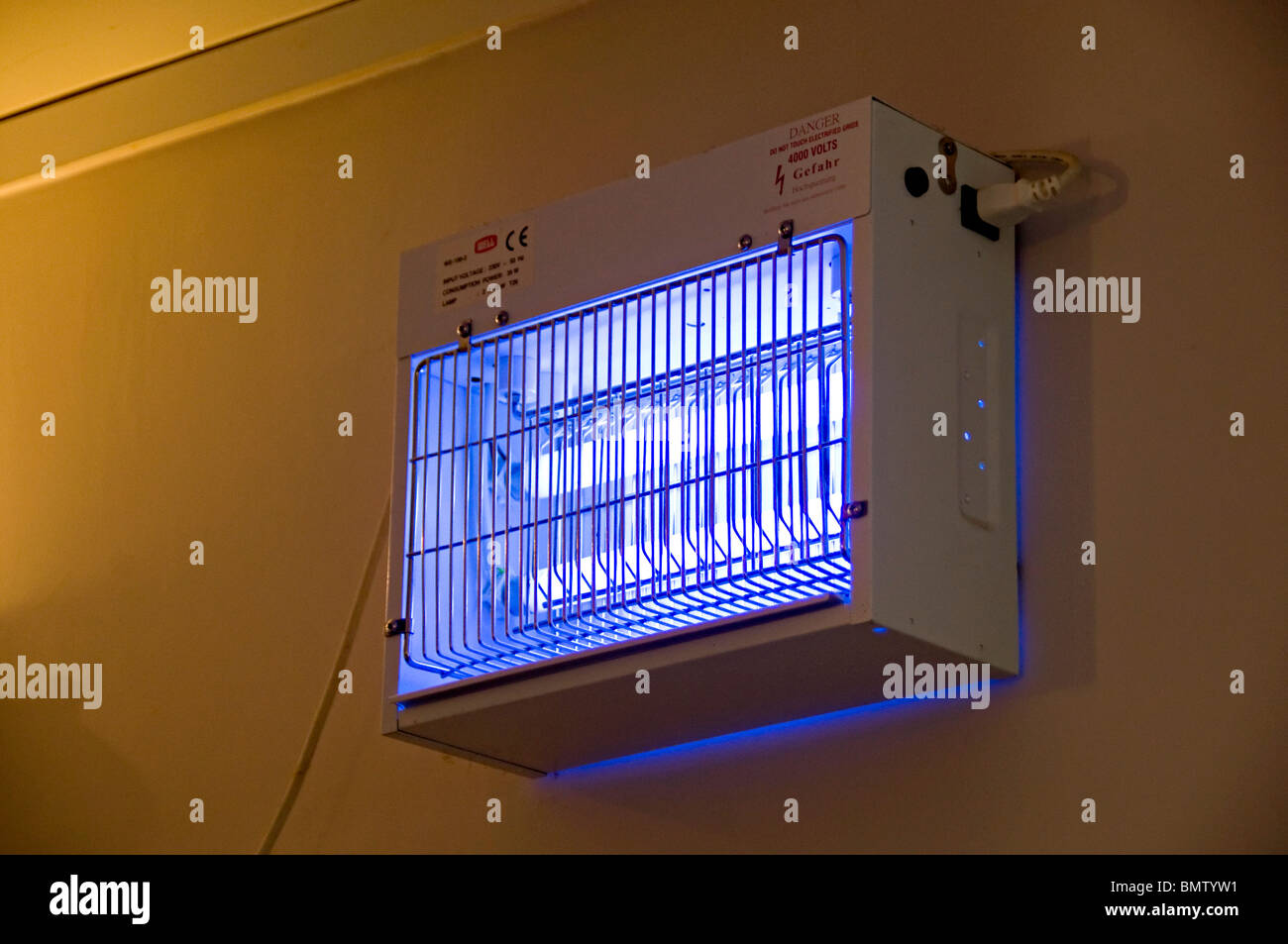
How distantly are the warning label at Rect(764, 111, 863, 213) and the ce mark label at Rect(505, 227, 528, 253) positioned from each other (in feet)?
1.03

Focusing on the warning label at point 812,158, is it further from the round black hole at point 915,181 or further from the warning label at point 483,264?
the warning label at point 483,264

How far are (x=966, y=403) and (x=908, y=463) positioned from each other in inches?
5.5

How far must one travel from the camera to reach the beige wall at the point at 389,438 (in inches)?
73.5

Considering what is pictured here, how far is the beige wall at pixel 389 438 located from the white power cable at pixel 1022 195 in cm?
7

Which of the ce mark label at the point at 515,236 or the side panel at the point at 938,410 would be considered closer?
the side panel at the point at 938,410

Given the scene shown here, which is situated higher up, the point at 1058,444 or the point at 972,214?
the point at 972,214

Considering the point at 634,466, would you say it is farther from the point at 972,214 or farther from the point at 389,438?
the point at 389,438

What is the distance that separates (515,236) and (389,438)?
0.52m

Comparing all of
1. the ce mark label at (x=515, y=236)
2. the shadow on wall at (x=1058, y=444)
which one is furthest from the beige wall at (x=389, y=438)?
the ce mark label at (x=515, y=236)

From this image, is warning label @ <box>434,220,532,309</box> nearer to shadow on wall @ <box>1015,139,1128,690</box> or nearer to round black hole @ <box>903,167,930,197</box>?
round black hole @ <box>903,167,930,197</box>

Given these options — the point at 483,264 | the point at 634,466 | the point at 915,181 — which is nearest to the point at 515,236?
the point at 483,264

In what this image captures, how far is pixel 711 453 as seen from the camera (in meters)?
1.88

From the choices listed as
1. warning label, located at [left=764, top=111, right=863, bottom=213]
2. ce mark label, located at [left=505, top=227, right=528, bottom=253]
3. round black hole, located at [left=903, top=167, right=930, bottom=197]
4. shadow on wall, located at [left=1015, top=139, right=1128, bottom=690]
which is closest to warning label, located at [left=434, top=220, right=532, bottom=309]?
ce mark label, located at [left=505, top=227, right=528, bottom=253]
